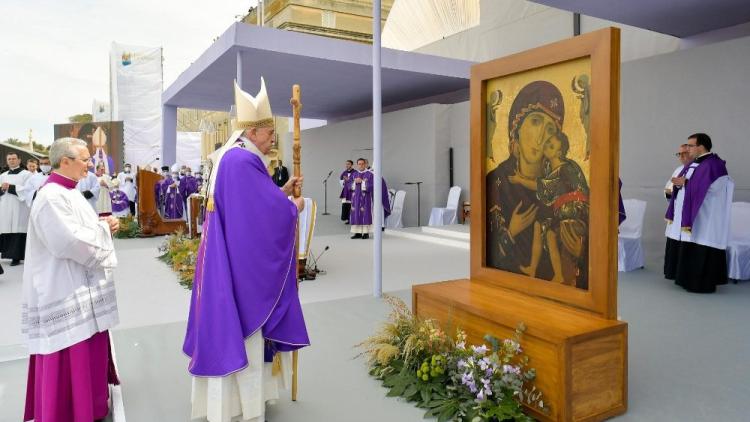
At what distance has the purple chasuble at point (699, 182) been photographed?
19.6 feet

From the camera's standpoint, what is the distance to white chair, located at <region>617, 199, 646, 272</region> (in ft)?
24.3

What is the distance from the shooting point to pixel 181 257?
7.96 metres

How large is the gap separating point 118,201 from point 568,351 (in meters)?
14.3

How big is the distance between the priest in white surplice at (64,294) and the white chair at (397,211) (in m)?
11.4

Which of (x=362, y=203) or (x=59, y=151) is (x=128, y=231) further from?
(x=59, y=151)

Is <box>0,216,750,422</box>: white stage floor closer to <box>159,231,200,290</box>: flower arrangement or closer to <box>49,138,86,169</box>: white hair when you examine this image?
<box>159,231,200,290</box>: flower arrangement

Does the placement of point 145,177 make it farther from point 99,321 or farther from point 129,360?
point 99,321

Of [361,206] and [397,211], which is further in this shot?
[397,211]

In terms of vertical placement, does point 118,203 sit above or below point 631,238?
above

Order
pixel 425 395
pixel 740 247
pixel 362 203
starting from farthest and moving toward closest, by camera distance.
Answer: pixel 362 203, pixel 740 247, pixel 425 395

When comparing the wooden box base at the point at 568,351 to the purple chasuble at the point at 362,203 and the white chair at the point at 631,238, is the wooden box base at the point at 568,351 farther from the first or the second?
the purple chasuble at the point at 362,203

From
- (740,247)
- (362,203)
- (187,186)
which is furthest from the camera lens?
(187,186)

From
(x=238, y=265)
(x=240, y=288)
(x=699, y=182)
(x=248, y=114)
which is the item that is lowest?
(x=240, y=288)

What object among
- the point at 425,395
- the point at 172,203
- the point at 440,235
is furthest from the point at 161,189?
the point at 425,395
